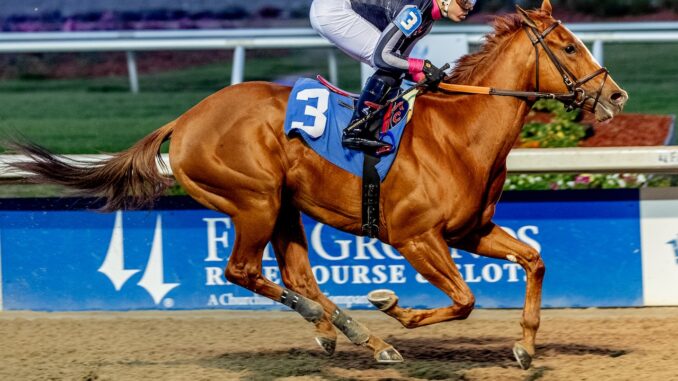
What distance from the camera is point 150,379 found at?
5188mm

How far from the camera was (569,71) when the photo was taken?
5.00m

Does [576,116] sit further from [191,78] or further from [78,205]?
[191,78]

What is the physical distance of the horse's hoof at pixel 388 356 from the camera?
5.13m

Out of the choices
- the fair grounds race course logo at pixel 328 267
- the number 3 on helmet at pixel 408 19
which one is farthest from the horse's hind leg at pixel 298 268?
the number 3 on helmet at pixel 408 19

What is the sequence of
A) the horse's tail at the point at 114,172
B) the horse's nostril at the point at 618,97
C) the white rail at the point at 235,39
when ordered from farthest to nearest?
the white rail at the point at 235,39, the horse's tail at the point at 114,172, the horse's nostril at the point at 618,97

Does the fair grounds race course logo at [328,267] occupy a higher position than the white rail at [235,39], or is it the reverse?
the white rail at [235,39]

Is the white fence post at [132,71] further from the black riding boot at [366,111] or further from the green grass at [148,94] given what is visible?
the black riding boot at [366,111]

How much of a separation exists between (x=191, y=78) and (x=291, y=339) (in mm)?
7404

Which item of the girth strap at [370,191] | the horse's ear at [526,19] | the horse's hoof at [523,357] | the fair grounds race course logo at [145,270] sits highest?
the horse's ear at [526,19]

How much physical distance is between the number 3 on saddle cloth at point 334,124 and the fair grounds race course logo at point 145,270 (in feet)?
5.24

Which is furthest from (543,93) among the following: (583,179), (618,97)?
(583,179)

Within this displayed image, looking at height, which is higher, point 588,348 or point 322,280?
point 322,280

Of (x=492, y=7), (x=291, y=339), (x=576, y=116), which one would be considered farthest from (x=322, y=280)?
(x=492, y=7)

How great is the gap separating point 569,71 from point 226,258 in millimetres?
2343
